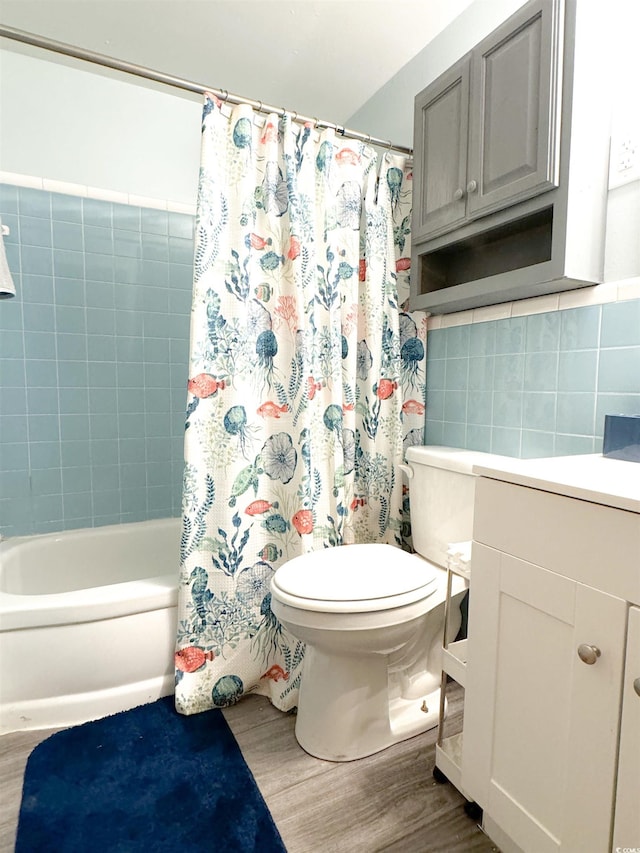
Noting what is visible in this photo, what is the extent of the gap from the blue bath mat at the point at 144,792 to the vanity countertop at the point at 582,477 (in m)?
0.95

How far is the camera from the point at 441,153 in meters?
Result: 1.49

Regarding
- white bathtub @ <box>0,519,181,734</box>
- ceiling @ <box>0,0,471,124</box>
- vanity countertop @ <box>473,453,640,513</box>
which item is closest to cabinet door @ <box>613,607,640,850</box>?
vanity countertop @ <box>473,453,640,513</box>

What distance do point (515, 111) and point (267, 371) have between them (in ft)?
3.25

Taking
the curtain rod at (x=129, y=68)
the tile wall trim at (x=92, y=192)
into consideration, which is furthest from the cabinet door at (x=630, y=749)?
the tile wall trim at (x=92, y=192)

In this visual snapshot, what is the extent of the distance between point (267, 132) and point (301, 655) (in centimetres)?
167

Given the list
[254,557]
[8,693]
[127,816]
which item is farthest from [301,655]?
[8,693]

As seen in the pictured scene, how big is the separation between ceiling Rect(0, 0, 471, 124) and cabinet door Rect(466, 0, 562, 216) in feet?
1.78

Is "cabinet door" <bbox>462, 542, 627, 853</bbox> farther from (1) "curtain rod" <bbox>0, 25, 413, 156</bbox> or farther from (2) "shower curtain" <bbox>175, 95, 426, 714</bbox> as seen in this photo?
(1) "curtain rod" <bbox>0, 25, 413, 156</bbox>

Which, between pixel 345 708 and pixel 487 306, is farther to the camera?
pixel 487 306

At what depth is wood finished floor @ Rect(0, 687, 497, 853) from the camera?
3.40 feet

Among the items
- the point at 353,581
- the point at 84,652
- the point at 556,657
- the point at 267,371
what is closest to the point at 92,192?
the point at 267,371

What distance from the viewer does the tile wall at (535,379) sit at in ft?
3.98

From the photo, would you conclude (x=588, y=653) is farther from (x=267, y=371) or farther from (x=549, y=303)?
(x=267, y=371)

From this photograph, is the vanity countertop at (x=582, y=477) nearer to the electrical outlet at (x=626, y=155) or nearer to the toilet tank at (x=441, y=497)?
the toilet tank at (x=441, y=497)
